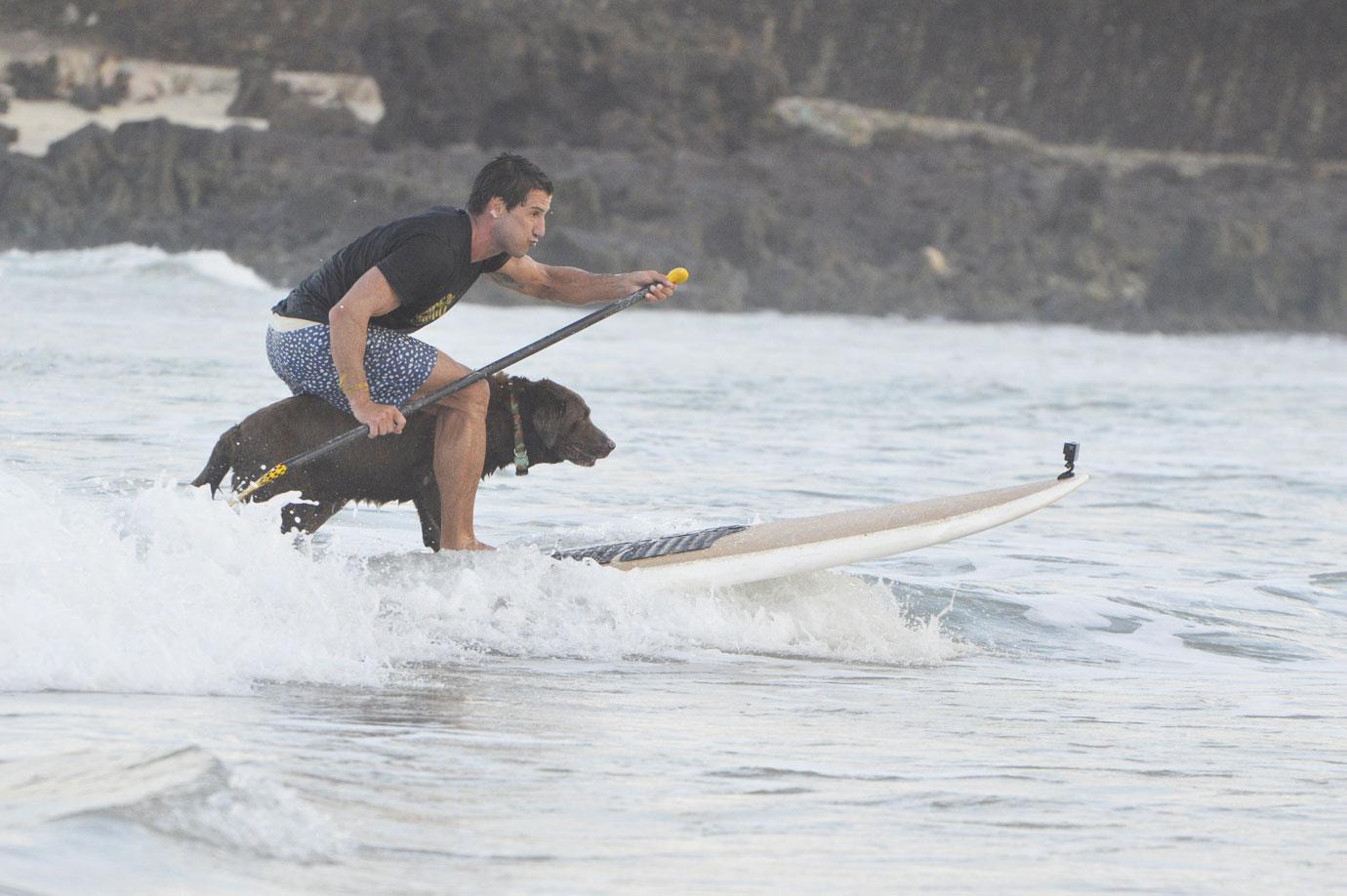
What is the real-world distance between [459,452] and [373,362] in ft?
1.40

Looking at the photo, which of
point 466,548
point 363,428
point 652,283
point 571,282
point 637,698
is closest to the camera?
point 637,698

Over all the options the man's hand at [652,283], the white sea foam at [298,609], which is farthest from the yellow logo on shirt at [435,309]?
the white sea foam at [298,609]

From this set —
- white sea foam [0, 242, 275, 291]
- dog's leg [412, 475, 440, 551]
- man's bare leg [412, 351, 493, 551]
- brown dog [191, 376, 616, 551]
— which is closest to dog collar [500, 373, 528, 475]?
brown dog [191, 376, 616, 551]

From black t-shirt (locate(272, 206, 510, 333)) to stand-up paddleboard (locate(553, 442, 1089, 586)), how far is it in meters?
1.03

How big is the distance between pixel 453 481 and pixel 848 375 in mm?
18659

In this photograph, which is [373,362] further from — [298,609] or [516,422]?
[298,609]

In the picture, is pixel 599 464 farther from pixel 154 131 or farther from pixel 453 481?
pixel 154 131

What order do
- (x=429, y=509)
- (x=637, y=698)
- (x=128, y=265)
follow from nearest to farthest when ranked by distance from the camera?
(x=637, y=698) → (x=429, y=509) → (x=128, y=265)

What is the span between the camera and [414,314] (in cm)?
618

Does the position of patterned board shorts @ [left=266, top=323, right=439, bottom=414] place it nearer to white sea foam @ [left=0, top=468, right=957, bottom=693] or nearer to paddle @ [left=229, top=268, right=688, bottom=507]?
paddle @ [left=229, top=268, right=688, bottom=507]

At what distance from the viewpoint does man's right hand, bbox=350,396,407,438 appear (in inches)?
229

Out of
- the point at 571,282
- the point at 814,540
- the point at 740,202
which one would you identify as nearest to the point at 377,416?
the point at 571,282

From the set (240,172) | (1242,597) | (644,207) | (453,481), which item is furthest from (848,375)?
(240,172)

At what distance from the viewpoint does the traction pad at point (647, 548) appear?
6.44 m
